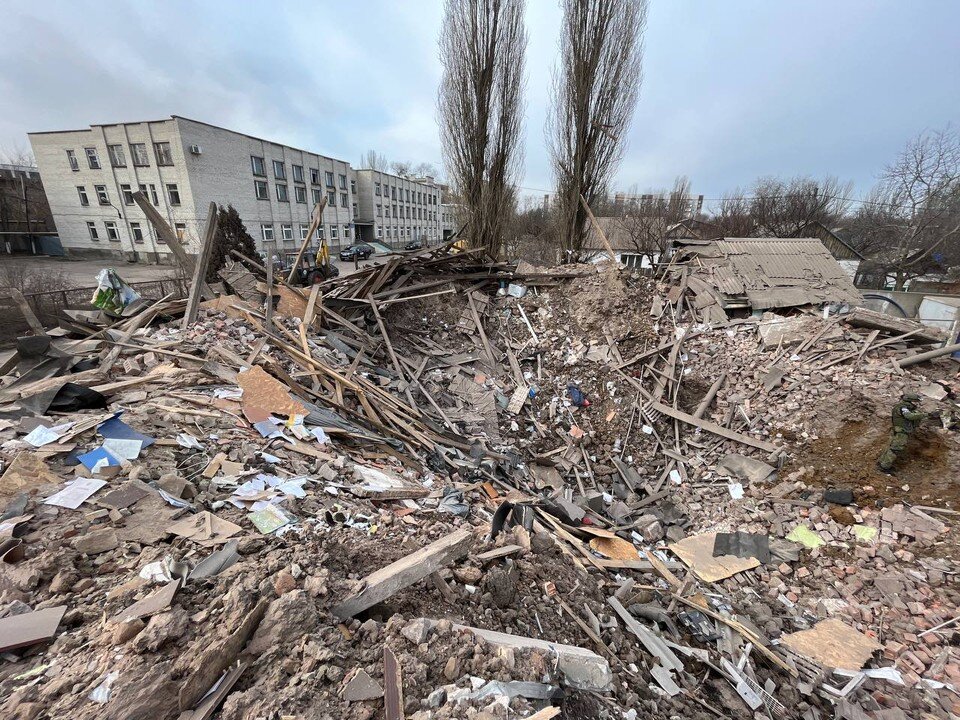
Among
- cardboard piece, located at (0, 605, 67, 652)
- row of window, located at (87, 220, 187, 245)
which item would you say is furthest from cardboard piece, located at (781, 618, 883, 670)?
row of window, located at (87, 220, 187, 245)

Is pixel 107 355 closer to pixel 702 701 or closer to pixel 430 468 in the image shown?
pixel 430 468

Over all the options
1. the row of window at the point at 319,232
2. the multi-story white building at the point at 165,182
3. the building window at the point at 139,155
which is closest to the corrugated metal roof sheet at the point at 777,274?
the row of window at the point at 319,232

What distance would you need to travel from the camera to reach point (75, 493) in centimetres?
274

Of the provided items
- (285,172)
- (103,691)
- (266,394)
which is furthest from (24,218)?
(103,691)

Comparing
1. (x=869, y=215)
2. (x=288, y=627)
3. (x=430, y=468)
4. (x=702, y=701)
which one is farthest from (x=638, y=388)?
(x=869, y=215)

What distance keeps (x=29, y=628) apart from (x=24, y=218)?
135 feet

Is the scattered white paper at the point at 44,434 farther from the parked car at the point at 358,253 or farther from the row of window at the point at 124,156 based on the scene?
the row of window at the point at 124,156

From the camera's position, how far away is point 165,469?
10.6ft

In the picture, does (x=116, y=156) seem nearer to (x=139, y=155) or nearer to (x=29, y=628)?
(x=139, y=155)

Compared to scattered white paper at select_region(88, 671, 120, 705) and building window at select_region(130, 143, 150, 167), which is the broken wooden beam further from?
building window at select_region(130, 143, 150, 167)

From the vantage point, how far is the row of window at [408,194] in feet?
133

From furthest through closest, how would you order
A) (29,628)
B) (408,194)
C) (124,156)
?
(408,194) < (124,156) < (29,628)

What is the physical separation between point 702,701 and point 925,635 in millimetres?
2399

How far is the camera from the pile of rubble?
193cm
